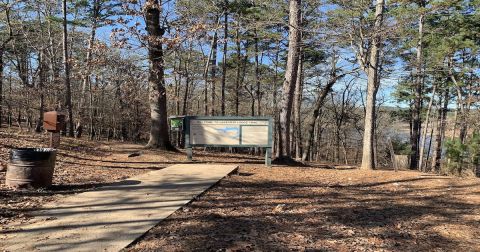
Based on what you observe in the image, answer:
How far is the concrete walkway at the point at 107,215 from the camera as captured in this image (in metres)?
3.83

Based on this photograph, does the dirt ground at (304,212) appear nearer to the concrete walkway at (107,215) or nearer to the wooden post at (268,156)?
the concrete walkway at (107,215)

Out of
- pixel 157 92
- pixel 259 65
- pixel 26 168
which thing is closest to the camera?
pixel 26 168

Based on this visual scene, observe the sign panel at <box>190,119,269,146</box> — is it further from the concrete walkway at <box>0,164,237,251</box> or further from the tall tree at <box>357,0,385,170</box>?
the concrete walkway at <box>0,164,237,251</box>

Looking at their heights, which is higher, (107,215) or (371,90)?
(371,90)

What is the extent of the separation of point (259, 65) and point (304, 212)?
88.6ft

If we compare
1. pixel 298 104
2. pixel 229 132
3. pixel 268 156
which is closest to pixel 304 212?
pixel 268 156

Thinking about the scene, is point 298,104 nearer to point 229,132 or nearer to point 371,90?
point 371,90

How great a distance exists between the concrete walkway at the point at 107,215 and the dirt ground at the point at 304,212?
8.7 inches

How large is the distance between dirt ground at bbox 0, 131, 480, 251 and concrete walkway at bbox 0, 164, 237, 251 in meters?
0.22

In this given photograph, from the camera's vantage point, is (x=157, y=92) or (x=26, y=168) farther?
(x=157, y=92)

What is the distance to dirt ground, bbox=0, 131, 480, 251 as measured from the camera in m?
4.20

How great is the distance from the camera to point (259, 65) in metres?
31.8

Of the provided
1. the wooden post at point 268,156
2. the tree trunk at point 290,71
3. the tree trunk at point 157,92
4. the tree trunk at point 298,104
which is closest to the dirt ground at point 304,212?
the wooden post at point 268,156

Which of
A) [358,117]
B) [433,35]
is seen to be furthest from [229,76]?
[433,35]
